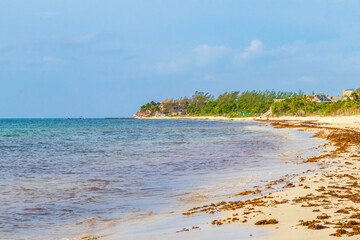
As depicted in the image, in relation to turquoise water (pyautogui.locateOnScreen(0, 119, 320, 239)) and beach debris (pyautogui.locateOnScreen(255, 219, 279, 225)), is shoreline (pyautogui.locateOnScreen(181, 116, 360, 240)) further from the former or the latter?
turquoise water (pyautogui.locateOnScreen(0, 119, 320, 239))

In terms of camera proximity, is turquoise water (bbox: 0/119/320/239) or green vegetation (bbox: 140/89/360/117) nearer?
turquoise water (bbox: 0/119/320/239)

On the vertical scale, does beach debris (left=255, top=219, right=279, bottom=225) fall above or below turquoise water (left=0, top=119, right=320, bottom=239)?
above

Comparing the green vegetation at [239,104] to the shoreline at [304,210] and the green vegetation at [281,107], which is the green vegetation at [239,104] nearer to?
the green vegetation at [281,107]

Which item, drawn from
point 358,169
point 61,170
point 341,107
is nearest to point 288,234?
point 358,169

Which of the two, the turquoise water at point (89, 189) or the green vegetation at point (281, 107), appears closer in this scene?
the turquoise water at point (89, 189)

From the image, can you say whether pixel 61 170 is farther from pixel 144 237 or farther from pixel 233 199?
pixel 144 237

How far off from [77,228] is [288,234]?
12.3 ft

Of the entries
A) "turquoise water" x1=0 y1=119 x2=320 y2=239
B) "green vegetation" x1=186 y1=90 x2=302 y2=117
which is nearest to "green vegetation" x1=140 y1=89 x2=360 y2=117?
"green vegetation" x1=186 y1=90 x2=302 y2=117

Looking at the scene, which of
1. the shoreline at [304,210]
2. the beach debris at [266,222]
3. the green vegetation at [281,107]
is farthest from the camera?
the green vegetation at [281,107]

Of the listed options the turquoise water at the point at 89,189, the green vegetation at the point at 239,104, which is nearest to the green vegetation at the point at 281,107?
the green vegetation at the point at 239,104

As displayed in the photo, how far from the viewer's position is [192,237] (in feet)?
16.7

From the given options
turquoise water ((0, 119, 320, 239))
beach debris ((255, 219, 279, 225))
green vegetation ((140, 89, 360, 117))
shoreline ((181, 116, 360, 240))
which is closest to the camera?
shoreline ((181, 116, 360, 240))

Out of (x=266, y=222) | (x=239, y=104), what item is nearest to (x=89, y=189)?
(x=266, y=222)

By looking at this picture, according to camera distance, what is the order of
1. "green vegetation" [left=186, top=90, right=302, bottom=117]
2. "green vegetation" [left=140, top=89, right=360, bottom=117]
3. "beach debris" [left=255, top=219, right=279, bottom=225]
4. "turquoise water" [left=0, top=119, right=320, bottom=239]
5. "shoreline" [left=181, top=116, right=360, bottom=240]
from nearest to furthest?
"shoreline" [left=181, top=116, right=360, bottom=240] → "beach debris" [left=255, top=219, right=279, bottom=225] → "turquoise water" [left=0, top=119, right=320, bottom=239] → "green vegetation" [left=140, top=89, right=360, bottom=117] → "green vegetation" [left=186, top=90, right=302, bottom=117]
